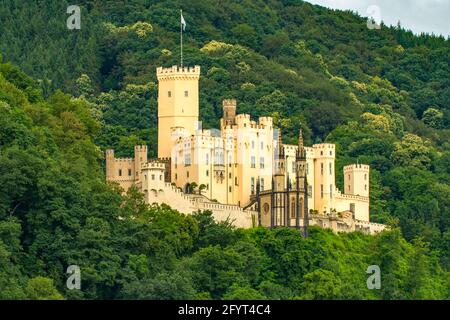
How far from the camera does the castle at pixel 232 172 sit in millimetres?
136000

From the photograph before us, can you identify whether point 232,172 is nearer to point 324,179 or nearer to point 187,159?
point 187,159

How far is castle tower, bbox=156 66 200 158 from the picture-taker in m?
141

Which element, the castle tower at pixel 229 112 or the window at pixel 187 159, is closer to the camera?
the window at pixel 187 159

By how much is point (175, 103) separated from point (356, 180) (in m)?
12.6

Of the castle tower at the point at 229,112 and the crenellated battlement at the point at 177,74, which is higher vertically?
the crenellated battlement at the point at 177,74

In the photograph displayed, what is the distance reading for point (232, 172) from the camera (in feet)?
454

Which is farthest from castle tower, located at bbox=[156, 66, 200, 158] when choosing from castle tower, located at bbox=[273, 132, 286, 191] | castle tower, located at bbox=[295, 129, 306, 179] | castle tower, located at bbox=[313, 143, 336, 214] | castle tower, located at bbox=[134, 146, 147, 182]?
castle tower, located at bbox=[313, 143, 336, 214]

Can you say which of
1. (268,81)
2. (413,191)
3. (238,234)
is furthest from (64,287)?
(268,81)

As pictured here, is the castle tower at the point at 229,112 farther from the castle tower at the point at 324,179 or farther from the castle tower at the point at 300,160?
the castle tower at the point at 324,179

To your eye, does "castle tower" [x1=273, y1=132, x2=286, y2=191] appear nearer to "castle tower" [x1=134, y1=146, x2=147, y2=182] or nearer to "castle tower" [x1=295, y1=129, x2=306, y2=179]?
"castle tower" [x1=295, y1=129, x2=306, y2=179]

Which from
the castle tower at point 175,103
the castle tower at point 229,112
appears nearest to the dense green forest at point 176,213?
the castle tower at point 175,103

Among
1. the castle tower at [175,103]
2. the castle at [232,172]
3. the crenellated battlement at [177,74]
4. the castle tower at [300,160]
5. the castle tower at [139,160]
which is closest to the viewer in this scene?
the castle at [232,172]

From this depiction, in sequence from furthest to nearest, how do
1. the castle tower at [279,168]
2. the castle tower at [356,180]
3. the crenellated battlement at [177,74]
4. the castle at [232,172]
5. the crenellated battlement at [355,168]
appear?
the crenellated battlement at [355,168], the castle tower at [356,180], the crenellated battlement at [177,74], the castle tower at [279,168], the castle at [232,172]

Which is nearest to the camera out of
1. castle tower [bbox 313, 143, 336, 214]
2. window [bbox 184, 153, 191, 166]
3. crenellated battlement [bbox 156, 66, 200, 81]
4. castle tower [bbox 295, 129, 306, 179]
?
window [bbox 184, 153, 191, 166]
